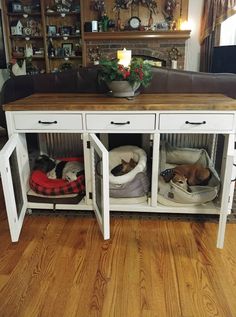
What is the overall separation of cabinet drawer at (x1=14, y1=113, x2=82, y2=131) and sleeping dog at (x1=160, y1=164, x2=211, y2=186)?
2.28 feet

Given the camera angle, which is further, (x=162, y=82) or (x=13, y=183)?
(x=162, y=82)

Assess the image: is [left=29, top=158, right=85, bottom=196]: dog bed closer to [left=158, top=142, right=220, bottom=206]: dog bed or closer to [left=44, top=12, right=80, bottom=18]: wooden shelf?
[left=158, top=142, right=220, bottom=206]: dog bed

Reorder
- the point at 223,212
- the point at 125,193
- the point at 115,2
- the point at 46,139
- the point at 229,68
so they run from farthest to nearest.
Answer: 1. the point at 115,2
2. the point at 229,68
3. the point at 46,139
4. the point at 125,193
5. the point at 223,212

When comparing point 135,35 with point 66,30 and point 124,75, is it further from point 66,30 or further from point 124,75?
point 124,75

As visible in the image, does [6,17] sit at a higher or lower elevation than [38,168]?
higher

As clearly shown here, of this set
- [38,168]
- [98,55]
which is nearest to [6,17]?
[98,55]

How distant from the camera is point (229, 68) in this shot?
3672 mm

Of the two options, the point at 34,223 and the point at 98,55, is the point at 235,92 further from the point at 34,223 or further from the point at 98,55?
the point at 98,55

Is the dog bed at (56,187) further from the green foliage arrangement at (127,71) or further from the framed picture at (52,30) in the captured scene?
the framed picture at (52,30)

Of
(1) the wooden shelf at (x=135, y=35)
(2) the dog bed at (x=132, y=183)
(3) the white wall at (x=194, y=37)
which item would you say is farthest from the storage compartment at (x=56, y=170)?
(3) the white wall at (x=194, y=37)

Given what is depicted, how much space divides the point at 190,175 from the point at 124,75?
0.82m

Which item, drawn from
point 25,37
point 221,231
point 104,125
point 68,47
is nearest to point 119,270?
point 221,231

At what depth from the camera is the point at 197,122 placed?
1.55m

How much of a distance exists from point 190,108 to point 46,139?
1.24 m
